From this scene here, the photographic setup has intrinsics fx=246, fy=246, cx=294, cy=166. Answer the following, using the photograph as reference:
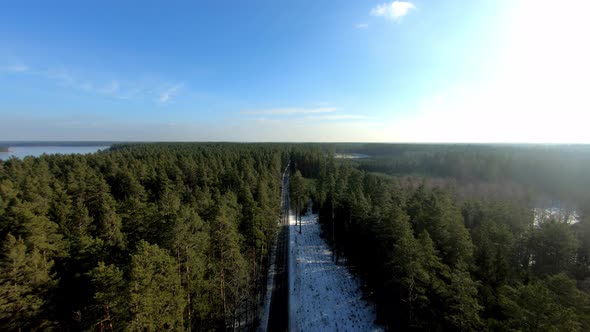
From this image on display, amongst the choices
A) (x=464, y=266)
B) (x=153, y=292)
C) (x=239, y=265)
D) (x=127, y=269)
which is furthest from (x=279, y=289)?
(x=464, y=266)

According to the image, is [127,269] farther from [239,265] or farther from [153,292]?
[239,265]

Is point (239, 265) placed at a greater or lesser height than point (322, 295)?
greater

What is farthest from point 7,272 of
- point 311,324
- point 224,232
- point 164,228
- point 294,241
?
point 294,241

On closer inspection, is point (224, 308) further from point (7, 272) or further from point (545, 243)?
point (545, 243)

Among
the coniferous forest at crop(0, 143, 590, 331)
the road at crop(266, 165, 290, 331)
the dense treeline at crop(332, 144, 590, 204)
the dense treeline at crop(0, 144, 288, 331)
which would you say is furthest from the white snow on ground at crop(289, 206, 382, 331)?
the dense treeline at crop(332, 144, 590, 204)

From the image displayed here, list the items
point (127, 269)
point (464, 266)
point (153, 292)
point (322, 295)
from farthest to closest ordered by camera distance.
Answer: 1. point (322, 295)
2. point (464, 266)
3. point (127, 269)
4. point (153, 292)

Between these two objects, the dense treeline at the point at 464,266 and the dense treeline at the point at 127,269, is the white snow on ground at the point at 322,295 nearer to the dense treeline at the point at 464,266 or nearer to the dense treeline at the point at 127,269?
the dense treeline at the point at 464,266

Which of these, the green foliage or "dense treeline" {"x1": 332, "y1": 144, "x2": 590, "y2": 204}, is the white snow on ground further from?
"dense treeline" {"x1": 332, "y1": 144, "x2": 590, "y2": 204}
